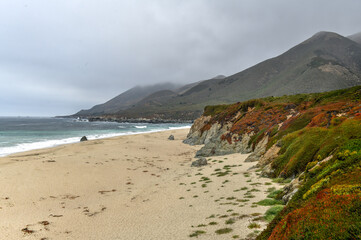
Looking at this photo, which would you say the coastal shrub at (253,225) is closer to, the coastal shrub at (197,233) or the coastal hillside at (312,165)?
the coastal hillside at (312,165)

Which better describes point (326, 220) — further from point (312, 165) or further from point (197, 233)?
point (312, 165)

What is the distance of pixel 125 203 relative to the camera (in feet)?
46.3

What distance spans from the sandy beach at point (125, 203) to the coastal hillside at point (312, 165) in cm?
196

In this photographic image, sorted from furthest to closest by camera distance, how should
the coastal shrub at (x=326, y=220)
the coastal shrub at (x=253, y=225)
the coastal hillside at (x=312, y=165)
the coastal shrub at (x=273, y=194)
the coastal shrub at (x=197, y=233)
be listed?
1. the coastal shrub at (x=273, y=194)
2. the coastal shrub at (x=197, y=233)
3. the coastal shrub at (x=253, y=225)
4. the coastal hillside at (x=312, y=165)
5. the coastal shrub at (x=326, y=220)

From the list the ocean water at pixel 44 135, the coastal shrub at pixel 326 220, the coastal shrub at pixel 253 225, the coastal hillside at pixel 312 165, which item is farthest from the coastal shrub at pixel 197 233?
the ocean water at pixel 44 135

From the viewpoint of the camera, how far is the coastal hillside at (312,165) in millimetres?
4293

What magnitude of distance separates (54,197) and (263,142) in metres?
21.3

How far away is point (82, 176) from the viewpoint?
68.6 feet

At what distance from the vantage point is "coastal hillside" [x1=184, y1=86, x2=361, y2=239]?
4.29m

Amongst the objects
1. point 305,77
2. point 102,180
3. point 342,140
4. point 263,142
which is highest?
point 305,77

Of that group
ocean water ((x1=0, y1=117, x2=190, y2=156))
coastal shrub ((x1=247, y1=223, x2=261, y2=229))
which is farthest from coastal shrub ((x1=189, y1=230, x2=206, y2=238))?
ocean water ((x1=0, y1=117, x2=190, y2=156))

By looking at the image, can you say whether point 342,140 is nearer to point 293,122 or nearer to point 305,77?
point 293,122

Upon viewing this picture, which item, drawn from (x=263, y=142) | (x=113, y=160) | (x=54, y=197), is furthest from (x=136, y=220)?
(x=113, y=160)

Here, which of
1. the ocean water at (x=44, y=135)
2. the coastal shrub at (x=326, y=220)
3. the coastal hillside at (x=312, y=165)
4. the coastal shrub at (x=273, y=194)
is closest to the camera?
the coastal shrub at (x=326, y=220)
